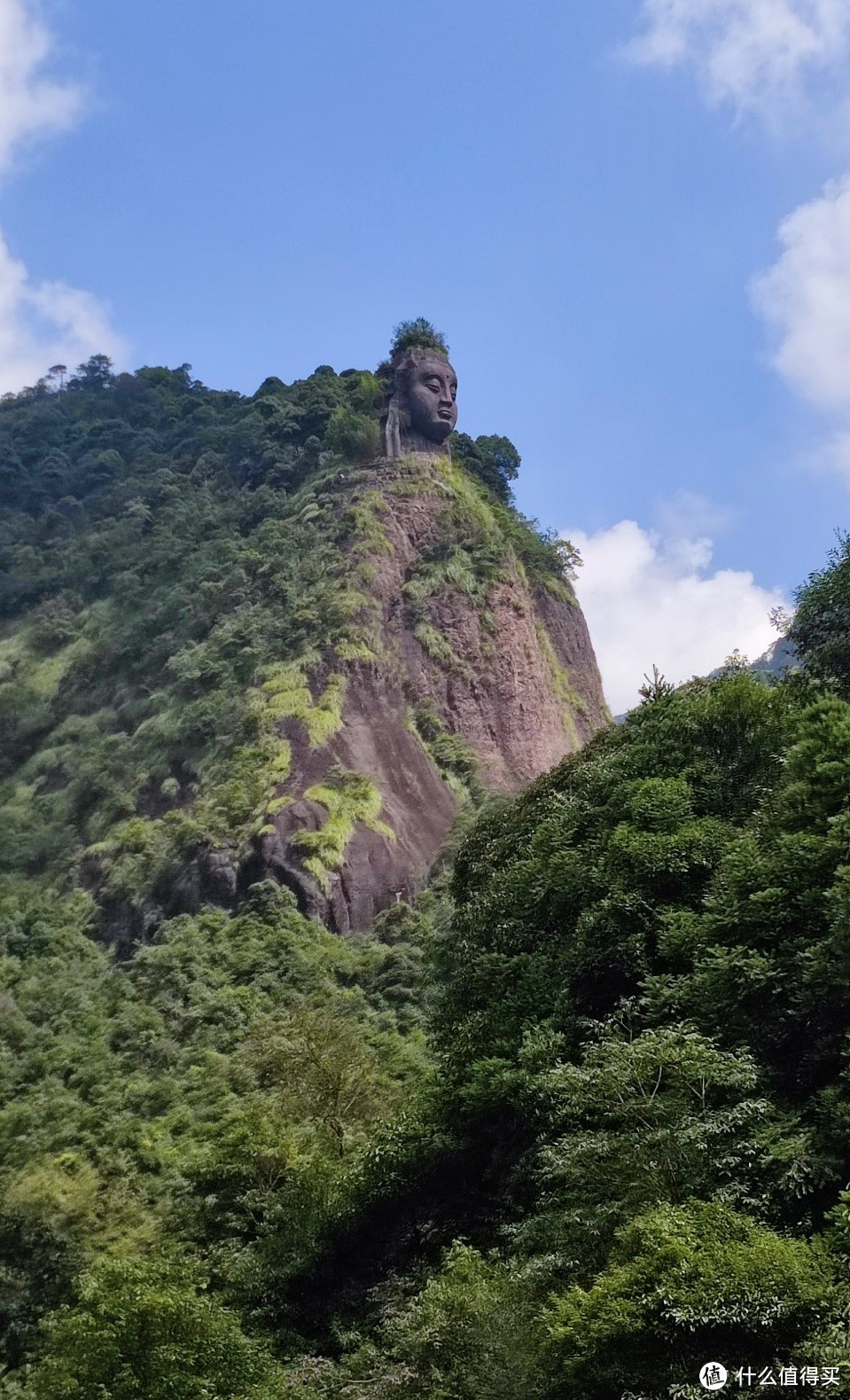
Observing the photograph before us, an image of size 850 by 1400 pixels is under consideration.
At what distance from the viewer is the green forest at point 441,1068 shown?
348 inches

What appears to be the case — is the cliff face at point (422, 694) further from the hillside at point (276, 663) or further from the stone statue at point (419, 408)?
the stone statue at point (419, 408)

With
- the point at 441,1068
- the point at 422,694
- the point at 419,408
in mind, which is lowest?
the point at 441,1068

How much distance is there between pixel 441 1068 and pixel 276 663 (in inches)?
868

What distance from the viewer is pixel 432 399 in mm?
45344

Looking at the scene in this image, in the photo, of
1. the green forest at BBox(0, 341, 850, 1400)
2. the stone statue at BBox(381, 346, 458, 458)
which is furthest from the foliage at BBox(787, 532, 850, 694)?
the stone statue at BBox(381, 346, 458, 458)

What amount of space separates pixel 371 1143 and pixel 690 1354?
880 centimetres

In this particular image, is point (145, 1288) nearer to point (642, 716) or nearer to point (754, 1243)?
point (754, 1243)

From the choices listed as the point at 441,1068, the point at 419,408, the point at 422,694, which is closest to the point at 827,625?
the point at 441,1068

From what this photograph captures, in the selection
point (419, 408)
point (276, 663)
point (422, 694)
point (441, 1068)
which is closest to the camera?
point (441, 1068)

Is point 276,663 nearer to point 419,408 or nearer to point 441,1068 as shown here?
point 419,408

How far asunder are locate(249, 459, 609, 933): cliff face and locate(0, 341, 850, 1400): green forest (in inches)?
32.9

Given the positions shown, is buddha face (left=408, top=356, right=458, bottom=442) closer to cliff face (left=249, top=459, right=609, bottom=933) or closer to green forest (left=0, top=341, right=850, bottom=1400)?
cliff face (left=249, top=459, right=609, bottom=933)

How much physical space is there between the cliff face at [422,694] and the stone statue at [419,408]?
1.24 metres

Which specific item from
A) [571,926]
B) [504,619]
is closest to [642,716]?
[571,926]
